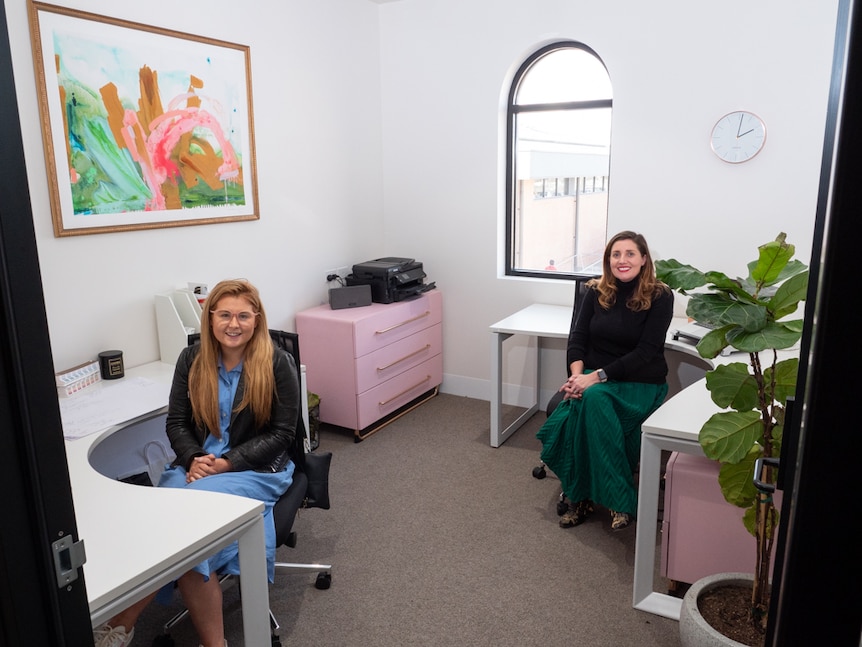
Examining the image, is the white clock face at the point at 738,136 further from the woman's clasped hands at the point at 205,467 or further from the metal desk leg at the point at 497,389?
the woman's clasped hands at the point at 205,467

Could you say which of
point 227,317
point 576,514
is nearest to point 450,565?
point 576,514

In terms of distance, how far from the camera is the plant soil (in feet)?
6.64

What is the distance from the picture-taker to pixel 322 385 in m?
4.30

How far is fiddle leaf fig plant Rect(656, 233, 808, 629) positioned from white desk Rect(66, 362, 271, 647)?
1345mm

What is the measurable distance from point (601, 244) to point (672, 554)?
2428mm

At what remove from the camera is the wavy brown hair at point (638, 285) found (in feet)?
10.8

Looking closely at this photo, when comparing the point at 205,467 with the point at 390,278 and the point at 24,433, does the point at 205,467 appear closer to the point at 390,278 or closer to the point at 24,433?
the point at 24,433

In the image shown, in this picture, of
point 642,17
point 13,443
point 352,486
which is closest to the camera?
point 13,443

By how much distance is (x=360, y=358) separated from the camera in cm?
416

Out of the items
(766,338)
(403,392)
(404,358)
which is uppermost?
(766,338)

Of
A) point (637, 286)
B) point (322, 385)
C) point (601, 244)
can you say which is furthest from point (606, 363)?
point (322, 385)

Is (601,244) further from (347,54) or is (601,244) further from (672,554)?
(672,554)

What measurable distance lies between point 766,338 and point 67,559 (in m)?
1.68

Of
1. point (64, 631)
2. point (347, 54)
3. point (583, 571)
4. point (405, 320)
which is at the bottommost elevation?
point (583, 571)
